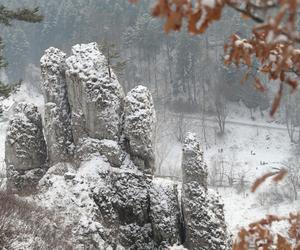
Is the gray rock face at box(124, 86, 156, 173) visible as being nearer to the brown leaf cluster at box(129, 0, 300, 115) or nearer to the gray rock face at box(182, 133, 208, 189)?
the gray rock face at box(182, 133, 208, 189)

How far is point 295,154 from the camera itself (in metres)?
51.9

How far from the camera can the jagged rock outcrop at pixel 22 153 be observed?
18.5m

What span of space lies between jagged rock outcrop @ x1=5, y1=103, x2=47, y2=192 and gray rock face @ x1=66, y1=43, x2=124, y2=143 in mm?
2015

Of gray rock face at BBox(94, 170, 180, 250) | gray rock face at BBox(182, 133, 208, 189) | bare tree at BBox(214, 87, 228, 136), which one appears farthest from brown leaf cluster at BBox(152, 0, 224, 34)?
→ bare tree at BBox(214, 87, 228, 136)

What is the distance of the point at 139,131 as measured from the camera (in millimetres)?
17422

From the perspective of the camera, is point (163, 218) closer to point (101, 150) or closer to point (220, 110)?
point (101, 150)

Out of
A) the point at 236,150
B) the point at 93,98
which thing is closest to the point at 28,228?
the point at 93,98

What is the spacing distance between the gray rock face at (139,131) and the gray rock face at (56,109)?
264 cm

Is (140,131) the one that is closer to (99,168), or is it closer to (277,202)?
(99,168)

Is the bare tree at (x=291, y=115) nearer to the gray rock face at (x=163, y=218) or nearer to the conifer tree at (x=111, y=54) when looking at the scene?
the conifer tree at (x=111, y=54)

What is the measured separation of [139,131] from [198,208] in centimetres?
368

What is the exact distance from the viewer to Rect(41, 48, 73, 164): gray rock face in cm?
1841

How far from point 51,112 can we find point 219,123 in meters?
41.0

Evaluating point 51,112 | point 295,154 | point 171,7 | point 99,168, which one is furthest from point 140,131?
point 295,154
